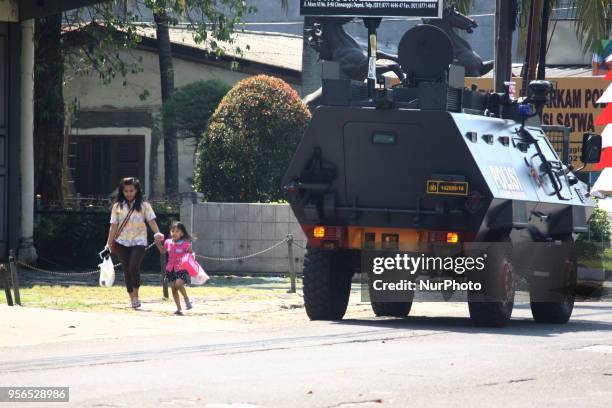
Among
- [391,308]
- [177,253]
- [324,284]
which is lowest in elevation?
[391,308]

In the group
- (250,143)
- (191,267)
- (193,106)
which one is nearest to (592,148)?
(191,267)

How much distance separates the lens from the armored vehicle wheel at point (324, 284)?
1576cm

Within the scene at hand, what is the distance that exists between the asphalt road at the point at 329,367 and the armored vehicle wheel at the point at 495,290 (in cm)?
22

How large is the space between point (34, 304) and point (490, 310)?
564 cm

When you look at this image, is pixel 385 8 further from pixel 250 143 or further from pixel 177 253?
pixel 177 253

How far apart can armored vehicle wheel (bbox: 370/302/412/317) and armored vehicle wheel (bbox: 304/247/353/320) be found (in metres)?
1.02

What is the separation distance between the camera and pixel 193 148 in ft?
121

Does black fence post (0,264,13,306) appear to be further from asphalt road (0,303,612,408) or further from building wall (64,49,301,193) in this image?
building wall (64,49,301,193)

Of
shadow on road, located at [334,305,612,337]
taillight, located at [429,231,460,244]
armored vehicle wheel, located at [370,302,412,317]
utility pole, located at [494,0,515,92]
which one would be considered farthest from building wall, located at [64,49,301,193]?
taillight, located at [429,231,460,244]

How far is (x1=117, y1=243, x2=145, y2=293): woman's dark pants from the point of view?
1666 centimetres

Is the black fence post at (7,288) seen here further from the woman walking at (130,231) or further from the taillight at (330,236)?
the taillight at (330,236)

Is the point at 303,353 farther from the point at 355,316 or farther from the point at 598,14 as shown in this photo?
the point at 598,14

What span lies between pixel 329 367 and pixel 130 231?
6.16 meters

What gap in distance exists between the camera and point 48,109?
24938mm
